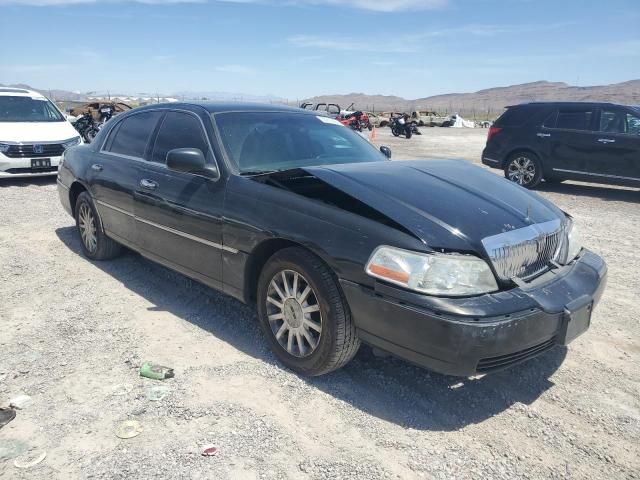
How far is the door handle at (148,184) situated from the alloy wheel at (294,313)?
5.01ft

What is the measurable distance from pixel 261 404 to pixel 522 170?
31.6 ft

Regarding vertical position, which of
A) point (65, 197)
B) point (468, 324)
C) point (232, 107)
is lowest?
point (468, 324)

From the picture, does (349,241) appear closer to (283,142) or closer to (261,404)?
(261,404)

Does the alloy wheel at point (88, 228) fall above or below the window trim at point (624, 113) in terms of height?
below

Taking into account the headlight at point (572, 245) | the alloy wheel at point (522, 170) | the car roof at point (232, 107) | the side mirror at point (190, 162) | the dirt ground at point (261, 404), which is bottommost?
the dirt ground at point (261, 404)

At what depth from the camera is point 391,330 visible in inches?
108

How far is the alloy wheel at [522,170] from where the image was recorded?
36.0 feet

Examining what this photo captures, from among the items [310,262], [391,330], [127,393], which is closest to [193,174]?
[310,262]

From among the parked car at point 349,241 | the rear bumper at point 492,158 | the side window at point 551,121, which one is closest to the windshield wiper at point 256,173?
the parked car at point 349,241

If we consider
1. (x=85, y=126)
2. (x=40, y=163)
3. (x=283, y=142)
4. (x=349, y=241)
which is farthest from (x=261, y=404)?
(x=85, y=126)

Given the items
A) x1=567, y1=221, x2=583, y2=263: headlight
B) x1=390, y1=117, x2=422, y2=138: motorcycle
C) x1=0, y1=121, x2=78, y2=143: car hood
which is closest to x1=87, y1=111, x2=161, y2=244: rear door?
x1=567, y1=221, x2=583, y2=263: headlight

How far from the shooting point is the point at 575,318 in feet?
9.59

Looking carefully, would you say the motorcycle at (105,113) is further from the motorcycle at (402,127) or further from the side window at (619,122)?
the side window at (619,122)

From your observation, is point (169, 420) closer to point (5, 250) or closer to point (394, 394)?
point (394, 394)
